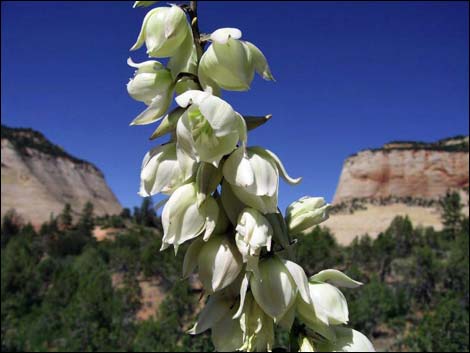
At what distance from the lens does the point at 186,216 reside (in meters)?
0.79

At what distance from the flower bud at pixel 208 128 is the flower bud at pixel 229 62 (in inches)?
2.5

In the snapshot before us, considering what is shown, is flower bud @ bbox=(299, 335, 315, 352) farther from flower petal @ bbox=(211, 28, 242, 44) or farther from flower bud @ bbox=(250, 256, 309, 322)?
flower petal @ bbox=(211, 28, 242, 44)

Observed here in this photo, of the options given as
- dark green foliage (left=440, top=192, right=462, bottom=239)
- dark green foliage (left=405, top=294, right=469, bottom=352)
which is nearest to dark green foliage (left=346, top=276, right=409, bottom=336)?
dark green foliage (left=405, top=294, right=469, bottom=352)

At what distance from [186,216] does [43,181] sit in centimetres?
4738

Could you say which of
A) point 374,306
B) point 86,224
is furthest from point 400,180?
point 374,306

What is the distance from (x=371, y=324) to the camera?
1667 cm

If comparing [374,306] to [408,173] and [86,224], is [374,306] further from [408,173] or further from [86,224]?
[408,173]

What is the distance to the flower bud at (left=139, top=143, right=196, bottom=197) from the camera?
2.74ft

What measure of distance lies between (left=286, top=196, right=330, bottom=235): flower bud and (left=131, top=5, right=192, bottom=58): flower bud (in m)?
0.41

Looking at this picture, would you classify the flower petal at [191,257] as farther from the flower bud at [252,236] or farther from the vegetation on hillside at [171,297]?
the vegetation on hillside at [171,297]

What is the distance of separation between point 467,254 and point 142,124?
81.2 ft

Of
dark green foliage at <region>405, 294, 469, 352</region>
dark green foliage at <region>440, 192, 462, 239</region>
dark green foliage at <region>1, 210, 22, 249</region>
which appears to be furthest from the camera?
dark green foliage at <region>1, 210, 22, 249</region>

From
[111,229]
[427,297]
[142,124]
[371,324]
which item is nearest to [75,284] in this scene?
[371,324]

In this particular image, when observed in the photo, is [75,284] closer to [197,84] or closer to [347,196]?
[197,84]
